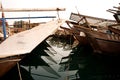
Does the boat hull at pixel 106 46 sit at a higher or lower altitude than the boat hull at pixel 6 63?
lower

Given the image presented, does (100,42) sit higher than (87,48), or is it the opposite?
(100,42)

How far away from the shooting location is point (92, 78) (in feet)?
25.9

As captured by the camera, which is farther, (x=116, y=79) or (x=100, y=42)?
(x=100, y=42)

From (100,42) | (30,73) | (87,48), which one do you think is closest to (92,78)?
(30,73)

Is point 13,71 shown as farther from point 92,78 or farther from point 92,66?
point 92,66

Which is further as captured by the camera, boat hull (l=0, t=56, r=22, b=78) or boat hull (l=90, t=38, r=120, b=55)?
boat hull (l=90, t=38, r=120, b=55)

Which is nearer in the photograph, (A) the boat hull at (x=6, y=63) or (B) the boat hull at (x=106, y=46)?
(A) the boat hull at (x=6, y=63)

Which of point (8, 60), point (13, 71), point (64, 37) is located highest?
point (8, 60)

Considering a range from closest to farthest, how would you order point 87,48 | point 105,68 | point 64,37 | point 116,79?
point 116,79 < point 105,68 < point 87,48 < point 64,37

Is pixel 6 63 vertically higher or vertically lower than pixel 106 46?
higher

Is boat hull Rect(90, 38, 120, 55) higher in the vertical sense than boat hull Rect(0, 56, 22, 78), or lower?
lower

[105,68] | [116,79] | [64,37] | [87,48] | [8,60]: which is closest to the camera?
[8,60]

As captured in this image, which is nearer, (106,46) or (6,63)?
(6,63)

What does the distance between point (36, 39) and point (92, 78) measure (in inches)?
108
